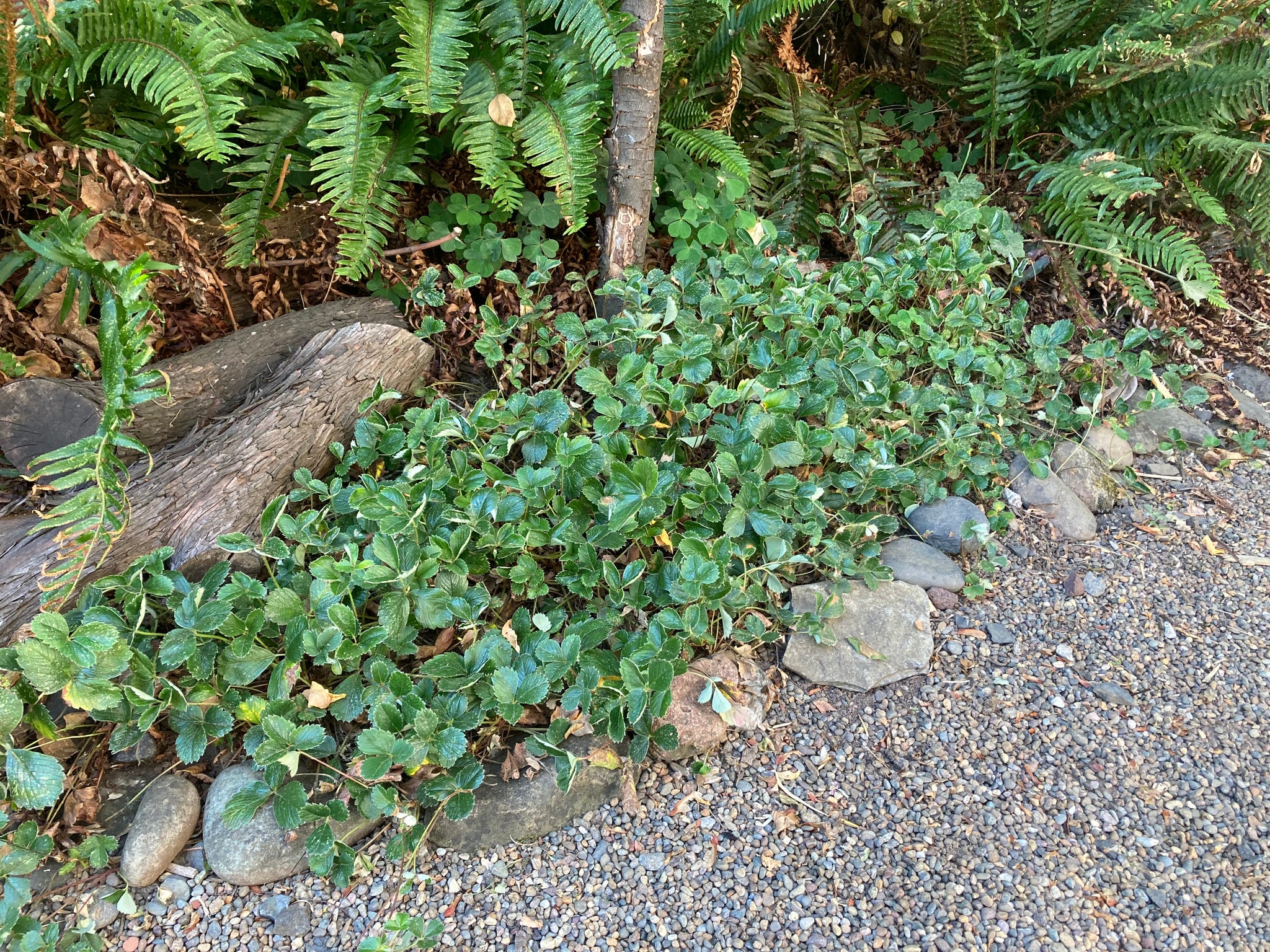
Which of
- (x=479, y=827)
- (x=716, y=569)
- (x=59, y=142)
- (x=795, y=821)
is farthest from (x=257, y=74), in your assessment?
(x=795, y=821)

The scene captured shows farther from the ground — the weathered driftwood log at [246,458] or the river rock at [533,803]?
the weathered driftwood log at [246,458]

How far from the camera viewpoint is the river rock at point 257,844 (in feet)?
5.52

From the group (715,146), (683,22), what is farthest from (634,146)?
(683,22)

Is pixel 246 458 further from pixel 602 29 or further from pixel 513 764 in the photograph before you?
pixel 602 29

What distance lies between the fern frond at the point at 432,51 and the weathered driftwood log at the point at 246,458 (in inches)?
27.7

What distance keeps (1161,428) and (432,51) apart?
9.50 ft

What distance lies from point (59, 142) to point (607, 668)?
86.4 inches

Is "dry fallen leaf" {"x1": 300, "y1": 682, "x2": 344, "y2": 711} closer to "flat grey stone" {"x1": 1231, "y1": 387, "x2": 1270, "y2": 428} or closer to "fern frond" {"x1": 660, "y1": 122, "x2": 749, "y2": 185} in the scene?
"fern frond" {"x1": 660, "y1": 122, "x2": 749, "y2": 185}

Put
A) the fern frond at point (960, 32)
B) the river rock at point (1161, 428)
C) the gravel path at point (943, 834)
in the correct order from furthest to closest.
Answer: the fern frond at point (960, 32)
the river rock at point (1161, 428)
the gravel path at point (943, 834)

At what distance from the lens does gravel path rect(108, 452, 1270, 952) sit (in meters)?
1.61

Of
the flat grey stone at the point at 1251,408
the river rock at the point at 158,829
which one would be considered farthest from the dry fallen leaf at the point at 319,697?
the flat grey stone at the point at 1251,408

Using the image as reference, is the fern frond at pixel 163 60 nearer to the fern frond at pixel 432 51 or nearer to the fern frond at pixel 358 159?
the fern frond at pixel 358 159

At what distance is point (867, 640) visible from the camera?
215cm

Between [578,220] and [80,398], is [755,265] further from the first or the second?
[80,398]
